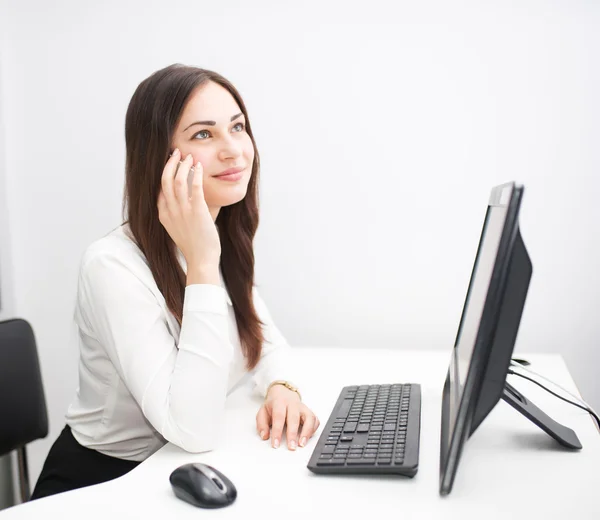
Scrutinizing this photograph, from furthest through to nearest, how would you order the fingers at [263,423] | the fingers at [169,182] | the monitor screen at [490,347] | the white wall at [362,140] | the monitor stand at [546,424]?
the white wall at [362,140] → the fingers at [169,182] → the fingers at [263,423] → the monitor stand at [546,424] → the monitor screen at [490,347]

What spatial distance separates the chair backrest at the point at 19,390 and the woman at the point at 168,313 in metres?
0.15

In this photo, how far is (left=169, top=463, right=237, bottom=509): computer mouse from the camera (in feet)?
2.74

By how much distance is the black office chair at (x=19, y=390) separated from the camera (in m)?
1.41

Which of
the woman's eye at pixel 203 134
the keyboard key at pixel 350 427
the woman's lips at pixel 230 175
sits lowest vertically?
the keyboard key at pixel 350 427

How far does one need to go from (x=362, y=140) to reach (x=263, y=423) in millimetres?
996

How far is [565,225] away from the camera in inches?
71.4

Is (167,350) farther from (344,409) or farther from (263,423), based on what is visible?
(344,409)

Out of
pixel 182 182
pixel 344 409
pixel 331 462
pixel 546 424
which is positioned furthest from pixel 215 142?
pixel 546 424

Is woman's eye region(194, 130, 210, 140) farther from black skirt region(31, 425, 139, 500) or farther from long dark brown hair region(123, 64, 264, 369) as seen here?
black skirt region(31, 425, 139, 500)

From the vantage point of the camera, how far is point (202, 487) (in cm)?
84

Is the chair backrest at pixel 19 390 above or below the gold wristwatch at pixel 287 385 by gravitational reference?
below

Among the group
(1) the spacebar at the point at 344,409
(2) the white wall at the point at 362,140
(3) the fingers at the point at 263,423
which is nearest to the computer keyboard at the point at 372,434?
(1) the spacebar at the point at 344,409

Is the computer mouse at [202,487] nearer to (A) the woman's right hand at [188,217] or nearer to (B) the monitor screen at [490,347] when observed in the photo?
(B) the monitor screen at [490,347]

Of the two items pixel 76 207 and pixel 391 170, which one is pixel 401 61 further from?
pixel 76 207
